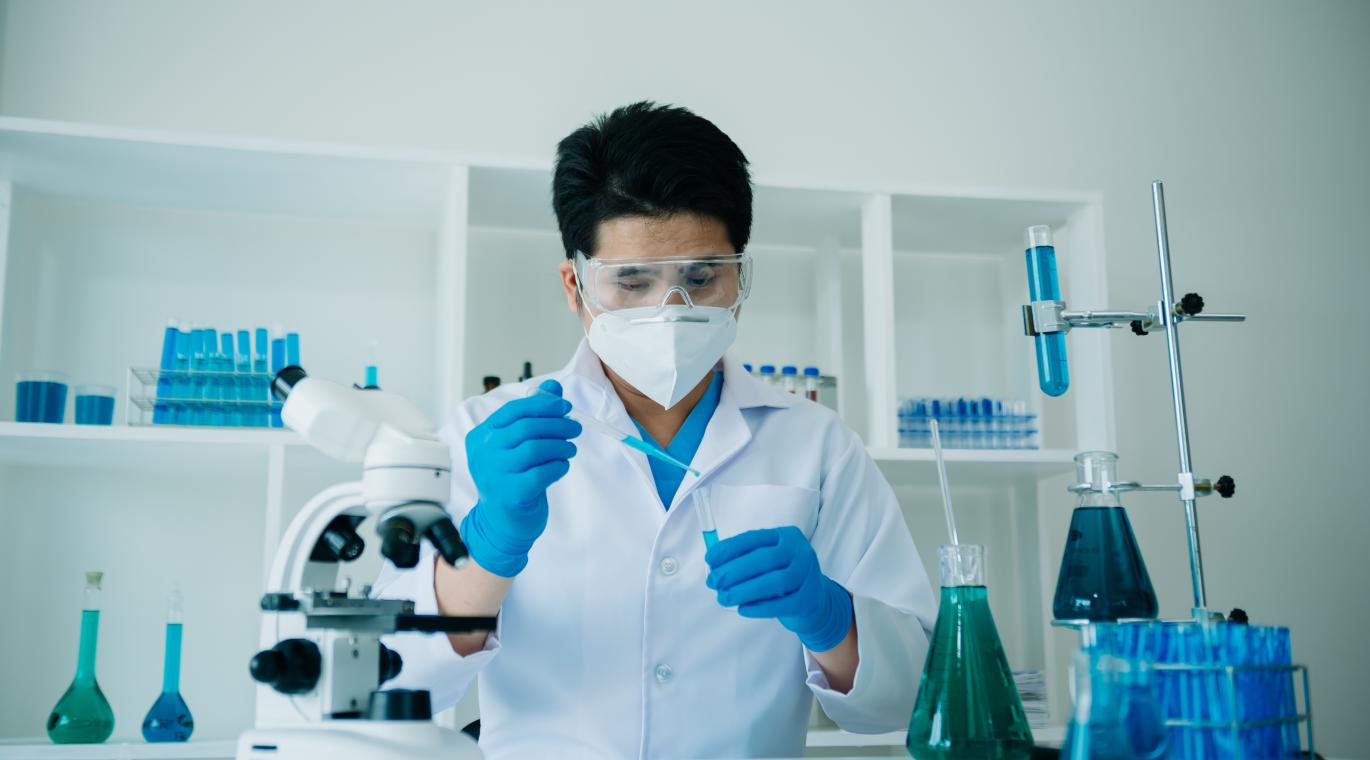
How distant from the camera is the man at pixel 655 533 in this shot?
4.59 ft

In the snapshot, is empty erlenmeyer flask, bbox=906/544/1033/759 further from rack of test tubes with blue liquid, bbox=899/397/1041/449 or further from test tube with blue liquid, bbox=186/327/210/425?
test tube with blue liquid, bbox=186/327/210/425

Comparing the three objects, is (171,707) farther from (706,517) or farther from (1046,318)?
(1046,318)

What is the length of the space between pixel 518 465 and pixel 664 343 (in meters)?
0.37

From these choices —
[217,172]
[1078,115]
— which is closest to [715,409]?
[217,172]

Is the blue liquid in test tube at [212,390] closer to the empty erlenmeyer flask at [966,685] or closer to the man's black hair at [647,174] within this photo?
the man's black hair at [647,174]

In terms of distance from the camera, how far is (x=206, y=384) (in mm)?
2055

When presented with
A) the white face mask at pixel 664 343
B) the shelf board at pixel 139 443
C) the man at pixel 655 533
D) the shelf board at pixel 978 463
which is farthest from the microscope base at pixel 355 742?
the shelf board at pixel 978 463

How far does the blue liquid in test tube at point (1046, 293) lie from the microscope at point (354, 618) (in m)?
0.62

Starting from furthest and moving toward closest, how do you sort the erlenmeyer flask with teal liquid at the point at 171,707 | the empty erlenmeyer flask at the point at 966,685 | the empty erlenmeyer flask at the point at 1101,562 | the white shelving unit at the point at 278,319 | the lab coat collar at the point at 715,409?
A: the white shelving unit at the point at 278,319
the erlenmeyer flask with teal liquid at the point at 171,707
the lab coat collar at the point at 715,409
the empty erlenmeyer flask at the point at 1101,562
the empty erlenmeyer flask at the point at 966,685

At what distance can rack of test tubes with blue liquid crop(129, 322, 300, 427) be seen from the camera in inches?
80.1

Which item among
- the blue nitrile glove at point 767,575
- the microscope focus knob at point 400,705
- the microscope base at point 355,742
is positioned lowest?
the microscope base at point 355,742

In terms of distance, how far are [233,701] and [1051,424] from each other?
1.98m

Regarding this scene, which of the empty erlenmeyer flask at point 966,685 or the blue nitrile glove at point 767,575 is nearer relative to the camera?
the empty erlenmeyer flask at point 966,685

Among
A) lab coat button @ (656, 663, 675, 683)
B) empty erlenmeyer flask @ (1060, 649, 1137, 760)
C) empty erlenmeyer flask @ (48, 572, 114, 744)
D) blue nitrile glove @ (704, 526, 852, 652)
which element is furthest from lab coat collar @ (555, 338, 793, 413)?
empty erlenmeyer flask @ (48, 572, 114, 744)
